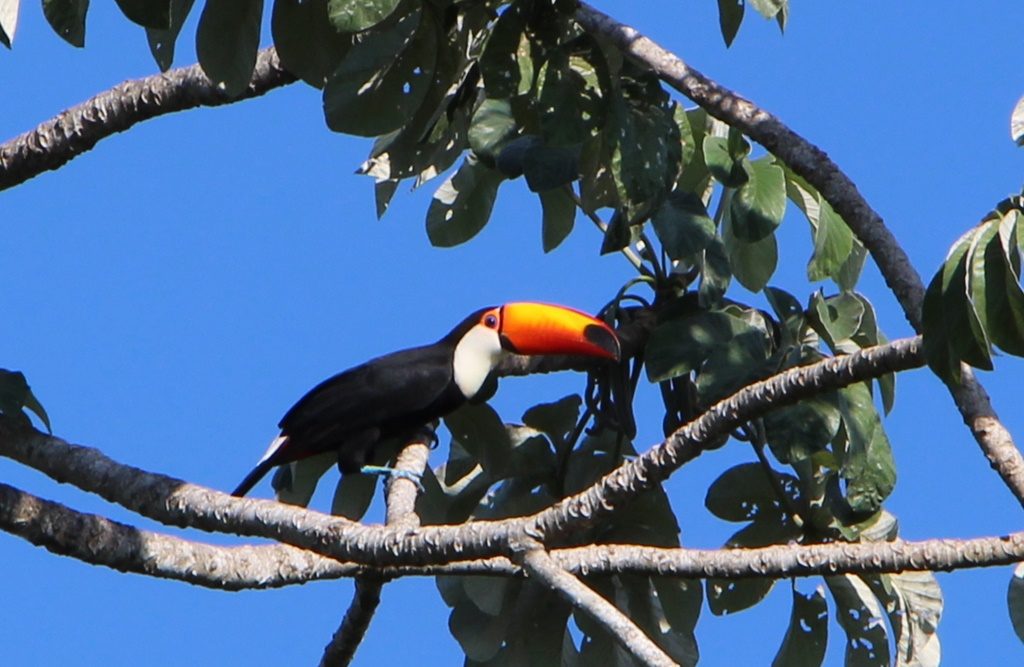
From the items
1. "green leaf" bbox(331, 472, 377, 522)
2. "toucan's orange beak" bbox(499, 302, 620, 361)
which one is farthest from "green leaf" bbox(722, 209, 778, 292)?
"green leaf" bbox(331, 472, 377, 522)

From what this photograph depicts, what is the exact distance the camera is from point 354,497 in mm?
4137

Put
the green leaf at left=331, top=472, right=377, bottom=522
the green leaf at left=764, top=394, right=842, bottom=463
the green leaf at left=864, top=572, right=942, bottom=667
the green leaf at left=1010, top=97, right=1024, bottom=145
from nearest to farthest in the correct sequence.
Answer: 1. the green leaf at left=1010, top=97, right=1024, bottom=145
2. the green leaf at left=764, top=394, right=842, bottom=463
3. the green leaf at left=864, top=572, right=942, bottom=667
4. the green leaf at left=331, top=472, right=377, bottom=522

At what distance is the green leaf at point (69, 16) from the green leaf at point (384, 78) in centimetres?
56

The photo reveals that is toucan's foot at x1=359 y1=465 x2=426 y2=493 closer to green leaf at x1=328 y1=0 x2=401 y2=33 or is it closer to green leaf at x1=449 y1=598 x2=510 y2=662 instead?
green leaf at x1=449 y1=598 x2=510 y2=662

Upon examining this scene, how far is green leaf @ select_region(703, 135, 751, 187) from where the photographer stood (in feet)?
11.3

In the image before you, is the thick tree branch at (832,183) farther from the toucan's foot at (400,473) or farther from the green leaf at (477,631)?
the green leaf at (477,631)

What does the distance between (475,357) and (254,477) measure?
0.83m

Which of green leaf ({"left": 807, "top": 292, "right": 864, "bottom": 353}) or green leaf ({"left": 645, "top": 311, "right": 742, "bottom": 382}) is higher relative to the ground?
green leaf ({"left": 807, "top": 292, "right": 864, "bottom": 353})

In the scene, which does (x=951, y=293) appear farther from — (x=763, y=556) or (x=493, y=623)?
(x=493, y=623)

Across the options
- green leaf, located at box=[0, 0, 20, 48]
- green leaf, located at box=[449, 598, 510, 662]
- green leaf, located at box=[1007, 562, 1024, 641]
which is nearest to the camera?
green leaf, located at box=[0, 0, 20, 48]

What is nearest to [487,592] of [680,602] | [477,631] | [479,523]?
[477,631]

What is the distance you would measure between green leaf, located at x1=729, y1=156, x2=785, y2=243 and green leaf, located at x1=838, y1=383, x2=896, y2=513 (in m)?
0.41

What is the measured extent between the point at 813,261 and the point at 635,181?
764 mm

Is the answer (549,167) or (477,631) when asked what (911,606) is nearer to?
(477,631)
